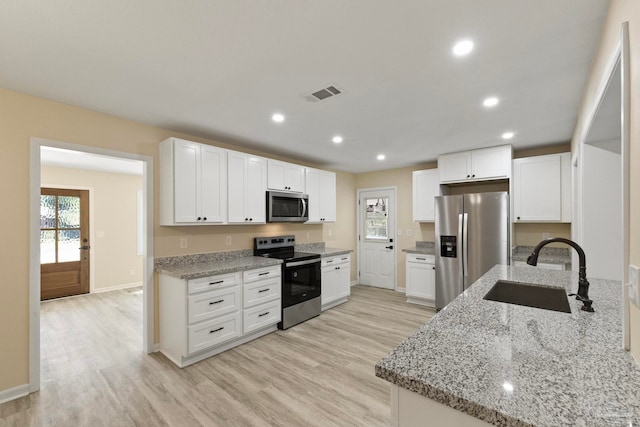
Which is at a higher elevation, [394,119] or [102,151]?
[394,119]

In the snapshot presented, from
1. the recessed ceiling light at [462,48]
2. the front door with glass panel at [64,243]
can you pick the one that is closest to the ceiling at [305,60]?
the recessed ceiling light at [462,48]

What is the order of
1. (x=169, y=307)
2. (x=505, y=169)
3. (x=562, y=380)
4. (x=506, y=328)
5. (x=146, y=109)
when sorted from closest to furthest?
1. (x=562, y=380)
2. (x=506, y=328)
3. (x=146, y=109)
4. (x=169, y=307)
5. (x=505, y=169)

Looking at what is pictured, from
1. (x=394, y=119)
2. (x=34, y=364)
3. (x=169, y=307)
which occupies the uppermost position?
(x=394, y=119)

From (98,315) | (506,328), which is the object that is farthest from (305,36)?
(98,315)

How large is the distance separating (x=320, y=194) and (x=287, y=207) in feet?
2.82

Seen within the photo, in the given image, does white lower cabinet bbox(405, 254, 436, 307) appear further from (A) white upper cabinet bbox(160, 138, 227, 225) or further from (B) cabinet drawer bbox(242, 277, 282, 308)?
(A) white upper cabinet bbox(160, 138, 227, 225)

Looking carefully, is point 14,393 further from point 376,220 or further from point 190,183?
point 376,220

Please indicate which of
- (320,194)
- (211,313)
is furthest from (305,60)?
(320,194)

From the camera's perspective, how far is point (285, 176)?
4.21 m

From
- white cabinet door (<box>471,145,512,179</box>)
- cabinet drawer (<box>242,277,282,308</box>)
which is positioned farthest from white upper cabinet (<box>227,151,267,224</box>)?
white cabinet door (<box>471,145,512,179</box>)

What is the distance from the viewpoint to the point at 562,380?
789 mm

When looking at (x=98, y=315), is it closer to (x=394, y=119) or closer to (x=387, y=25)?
(x=394, y=119)

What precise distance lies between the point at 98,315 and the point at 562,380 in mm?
5402

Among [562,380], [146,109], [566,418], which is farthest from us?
[146,109]
